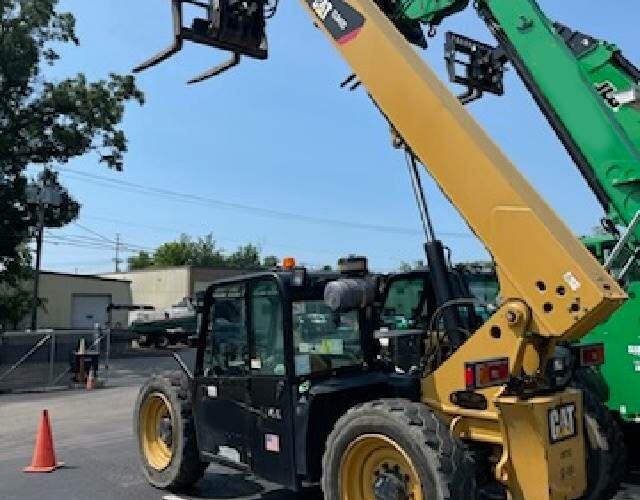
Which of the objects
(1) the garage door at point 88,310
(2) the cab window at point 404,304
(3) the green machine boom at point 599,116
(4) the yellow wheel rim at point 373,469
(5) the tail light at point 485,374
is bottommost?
(4) the yellow wheel rim at point 373,469

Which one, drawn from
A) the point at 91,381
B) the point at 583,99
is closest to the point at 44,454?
the point at 583,99

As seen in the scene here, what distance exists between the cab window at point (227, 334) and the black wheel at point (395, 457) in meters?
1.48

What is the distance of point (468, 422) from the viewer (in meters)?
5.05

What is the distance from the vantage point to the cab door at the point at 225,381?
20.7ft

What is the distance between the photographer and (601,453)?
5473 millimetres

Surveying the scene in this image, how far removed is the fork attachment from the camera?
6.16 metres

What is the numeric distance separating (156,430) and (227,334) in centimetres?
180

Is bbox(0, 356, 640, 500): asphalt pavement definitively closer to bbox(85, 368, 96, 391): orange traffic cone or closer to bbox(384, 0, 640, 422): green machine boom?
bbox(384, 0, 640, 422): green machine boom

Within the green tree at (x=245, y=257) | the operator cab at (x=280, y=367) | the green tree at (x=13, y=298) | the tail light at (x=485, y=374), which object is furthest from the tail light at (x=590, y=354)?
the green tree at (x=245, y=257)

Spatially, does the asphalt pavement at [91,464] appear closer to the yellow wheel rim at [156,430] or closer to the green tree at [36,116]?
the yellow wheel rim at [156,430]

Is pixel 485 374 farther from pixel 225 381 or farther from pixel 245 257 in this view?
pixel 245 257

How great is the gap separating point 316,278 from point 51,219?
76.0 feet

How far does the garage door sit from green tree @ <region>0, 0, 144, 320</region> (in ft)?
87.7

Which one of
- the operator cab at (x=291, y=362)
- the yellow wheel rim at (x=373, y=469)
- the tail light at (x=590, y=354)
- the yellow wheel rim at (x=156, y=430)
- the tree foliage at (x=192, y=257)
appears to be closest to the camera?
the yellow wheel rim at (x=373, y=469)
